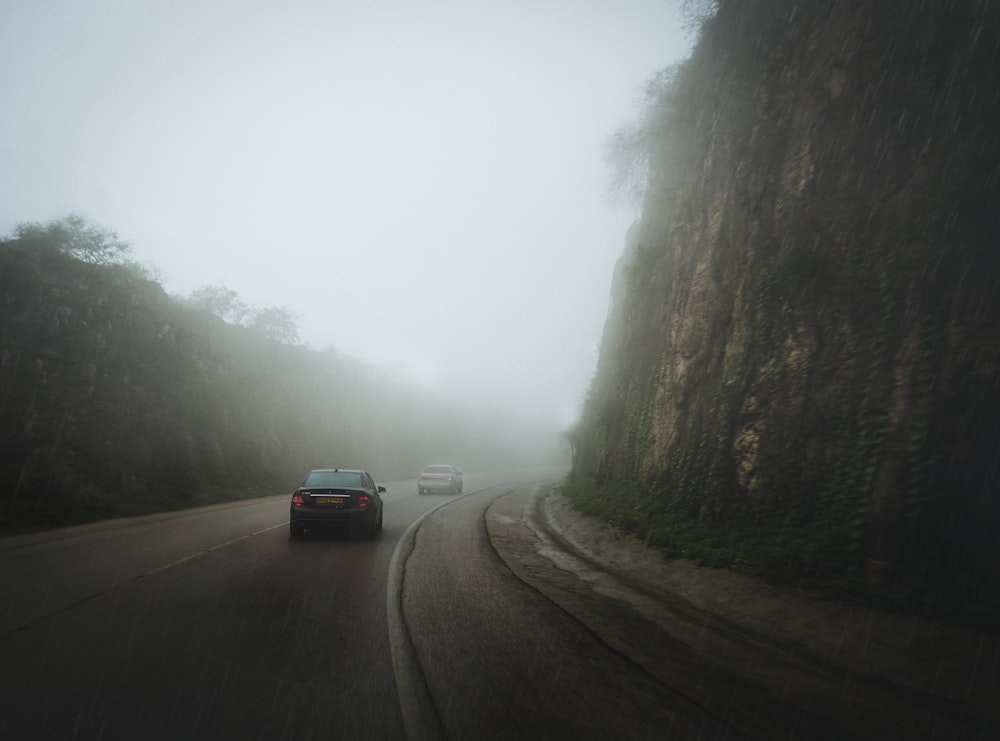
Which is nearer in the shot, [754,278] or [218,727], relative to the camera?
[218,727]

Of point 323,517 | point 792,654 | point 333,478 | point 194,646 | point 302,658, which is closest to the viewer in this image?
point 302,658

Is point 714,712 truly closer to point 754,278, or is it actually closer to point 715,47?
point 754,278

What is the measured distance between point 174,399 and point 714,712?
25.9 metres

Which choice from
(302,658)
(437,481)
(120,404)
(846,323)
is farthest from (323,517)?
(437,481)

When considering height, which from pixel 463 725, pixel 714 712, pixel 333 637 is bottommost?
pixel 333 637

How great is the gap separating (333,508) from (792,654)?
913cm

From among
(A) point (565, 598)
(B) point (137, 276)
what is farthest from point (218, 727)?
(B) point (137, 276)

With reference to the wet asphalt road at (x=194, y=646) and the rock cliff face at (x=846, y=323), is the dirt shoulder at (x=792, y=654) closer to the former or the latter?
the rock cliff face at (x=846, y=323)

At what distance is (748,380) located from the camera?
996 centimetres

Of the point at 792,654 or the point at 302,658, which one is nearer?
the point at 302,658

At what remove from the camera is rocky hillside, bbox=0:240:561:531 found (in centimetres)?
1641

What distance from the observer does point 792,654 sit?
5117mm

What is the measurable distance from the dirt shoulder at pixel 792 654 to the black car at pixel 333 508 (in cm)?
463

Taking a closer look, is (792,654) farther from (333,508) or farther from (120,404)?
(120,404)
